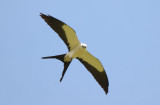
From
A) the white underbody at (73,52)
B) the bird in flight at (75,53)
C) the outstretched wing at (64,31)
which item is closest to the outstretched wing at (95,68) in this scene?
the bird in flight at (75,53)

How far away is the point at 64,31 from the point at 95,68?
2.31 m

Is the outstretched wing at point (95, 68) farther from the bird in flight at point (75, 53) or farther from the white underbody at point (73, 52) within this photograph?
the white underbody at point (73, 52)

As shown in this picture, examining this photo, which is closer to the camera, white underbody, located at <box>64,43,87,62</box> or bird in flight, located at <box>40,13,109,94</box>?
bird in flight, located at <box>40,13,109,94</box>

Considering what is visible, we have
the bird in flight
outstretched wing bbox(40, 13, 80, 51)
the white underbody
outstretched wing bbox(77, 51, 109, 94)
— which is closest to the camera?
outstretched wing bbox(40, 13, 80, 51)

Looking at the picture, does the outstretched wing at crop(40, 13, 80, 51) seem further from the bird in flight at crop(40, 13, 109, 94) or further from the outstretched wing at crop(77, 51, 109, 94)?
the outstretched wing at crop(77, 51, 109, 94)

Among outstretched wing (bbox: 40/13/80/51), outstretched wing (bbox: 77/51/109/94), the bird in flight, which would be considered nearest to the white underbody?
the bird in flight

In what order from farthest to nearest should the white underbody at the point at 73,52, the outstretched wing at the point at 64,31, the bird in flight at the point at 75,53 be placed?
the white underbody at the point at 73,52 → the bird in flight at the point at 75,53 → the outstretched wing at the point at 64,31

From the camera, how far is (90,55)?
16.6 m

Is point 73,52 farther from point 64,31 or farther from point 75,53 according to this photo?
point 64,31

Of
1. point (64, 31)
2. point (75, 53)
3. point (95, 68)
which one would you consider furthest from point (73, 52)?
point (95, 68)

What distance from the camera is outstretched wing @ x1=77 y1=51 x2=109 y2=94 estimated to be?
16750 millimetres

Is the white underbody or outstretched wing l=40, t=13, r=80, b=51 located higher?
outstretched wing l=40, t=13, r=80, b=51

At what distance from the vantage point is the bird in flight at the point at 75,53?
15.8 meters

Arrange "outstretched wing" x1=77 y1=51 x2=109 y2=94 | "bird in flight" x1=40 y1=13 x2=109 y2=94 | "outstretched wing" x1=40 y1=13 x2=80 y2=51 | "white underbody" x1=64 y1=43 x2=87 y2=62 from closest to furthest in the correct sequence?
1. "outstretched wing" x1=40 y1=13 x2=80 y2=51
2. "bird in flight" x1=40 y1=13 x2=109 y2=94
3. "white underbody" x1=64 y1=43 x2=87 y2=62
4. "outstretched wing" x1=77 y1=51 x2=109 y2=94
